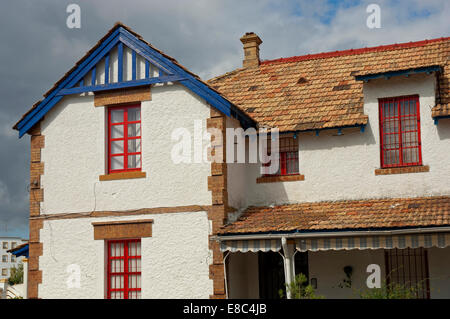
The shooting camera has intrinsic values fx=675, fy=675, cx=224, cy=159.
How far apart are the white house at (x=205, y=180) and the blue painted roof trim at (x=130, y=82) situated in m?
0.03

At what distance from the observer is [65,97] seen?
59.1 feet

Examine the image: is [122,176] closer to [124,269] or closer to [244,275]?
[124,269]

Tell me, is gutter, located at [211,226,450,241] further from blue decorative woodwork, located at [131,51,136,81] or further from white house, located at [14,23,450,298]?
blue decorative woodwork, located at [131,51,136,81]

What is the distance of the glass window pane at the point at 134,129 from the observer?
57.4ft

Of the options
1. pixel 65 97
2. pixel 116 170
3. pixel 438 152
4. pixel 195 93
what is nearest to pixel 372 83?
pixel 438 152

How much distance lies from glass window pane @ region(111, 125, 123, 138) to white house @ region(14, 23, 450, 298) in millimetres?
37

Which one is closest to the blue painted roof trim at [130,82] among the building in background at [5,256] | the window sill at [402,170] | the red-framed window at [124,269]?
the window sill at [402,170]

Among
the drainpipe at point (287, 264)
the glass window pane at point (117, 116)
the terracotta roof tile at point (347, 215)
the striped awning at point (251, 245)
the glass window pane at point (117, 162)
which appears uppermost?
the glass window pane at point (117, 116)

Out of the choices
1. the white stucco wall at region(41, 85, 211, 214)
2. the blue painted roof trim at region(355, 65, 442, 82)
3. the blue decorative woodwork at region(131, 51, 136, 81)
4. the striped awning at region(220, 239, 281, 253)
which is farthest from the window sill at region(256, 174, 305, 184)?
the blue decorative woodwork at region(131, 51, 136, 81)

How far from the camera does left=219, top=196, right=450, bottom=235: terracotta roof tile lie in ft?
48.0

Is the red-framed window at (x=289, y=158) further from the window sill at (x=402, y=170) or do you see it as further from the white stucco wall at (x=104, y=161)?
the white stucco wall at (x=104, y=161)

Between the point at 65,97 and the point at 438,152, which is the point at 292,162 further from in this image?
the point at 65,97

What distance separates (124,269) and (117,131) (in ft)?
11.7
